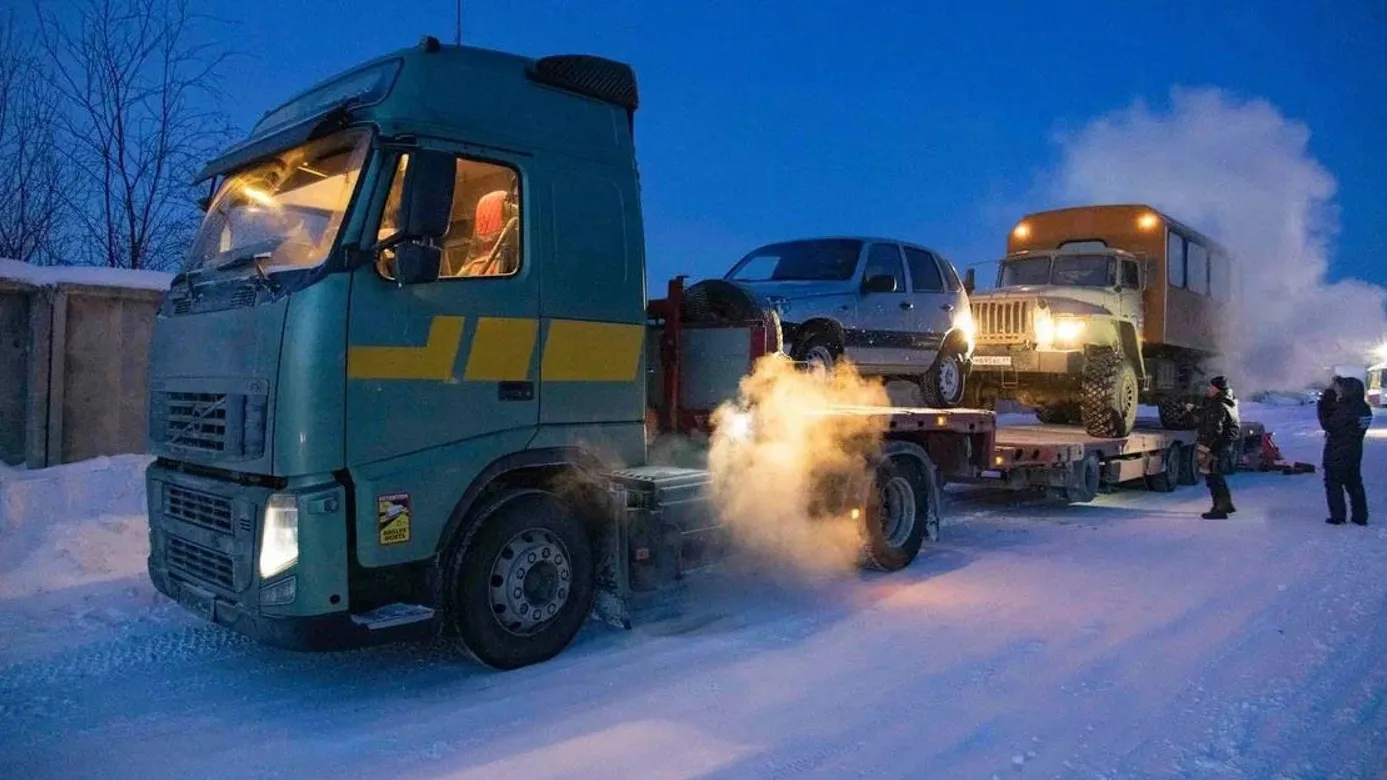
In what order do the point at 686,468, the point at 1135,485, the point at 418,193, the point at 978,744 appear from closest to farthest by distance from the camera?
the point at 978,744 → the point at 418,193 → the point at 686,468 → the point at 1135,485

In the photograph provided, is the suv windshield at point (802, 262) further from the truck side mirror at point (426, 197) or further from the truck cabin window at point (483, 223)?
the truck side mirror at point (426, 197)

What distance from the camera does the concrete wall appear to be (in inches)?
340

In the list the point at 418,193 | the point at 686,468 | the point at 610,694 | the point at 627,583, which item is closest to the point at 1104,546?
the point at 686,468

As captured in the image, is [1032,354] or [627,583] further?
[1032,354]

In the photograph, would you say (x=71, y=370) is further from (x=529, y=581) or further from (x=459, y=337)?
(x=529, y=581)

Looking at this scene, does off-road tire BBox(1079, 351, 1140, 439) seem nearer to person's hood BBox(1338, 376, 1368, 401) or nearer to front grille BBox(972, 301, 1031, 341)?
front grille BBox(972, 301, 1031, 341)

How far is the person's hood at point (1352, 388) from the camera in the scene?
10141 mm

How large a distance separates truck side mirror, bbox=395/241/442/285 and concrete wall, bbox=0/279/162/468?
20.4ft

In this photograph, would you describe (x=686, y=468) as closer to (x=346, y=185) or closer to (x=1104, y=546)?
(x=346, y=185)

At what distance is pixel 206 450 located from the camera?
15.2ft

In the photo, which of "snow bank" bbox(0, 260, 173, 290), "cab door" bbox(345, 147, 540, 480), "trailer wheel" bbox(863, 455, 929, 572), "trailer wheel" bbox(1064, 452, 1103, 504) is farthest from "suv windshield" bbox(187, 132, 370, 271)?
"trailer wheel" bbox(1064, 452, 1103, 504)

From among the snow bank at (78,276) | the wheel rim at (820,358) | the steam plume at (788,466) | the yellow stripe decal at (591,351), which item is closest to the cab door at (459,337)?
the yellow stripe decal at (591,351)

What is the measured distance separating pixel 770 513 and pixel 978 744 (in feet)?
9.22

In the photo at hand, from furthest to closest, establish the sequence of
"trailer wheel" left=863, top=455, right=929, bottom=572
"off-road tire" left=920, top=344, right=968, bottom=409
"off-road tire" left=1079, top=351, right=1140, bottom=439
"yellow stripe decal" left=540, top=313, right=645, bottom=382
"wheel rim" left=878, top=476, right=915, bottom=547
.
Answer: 1. "off-road tire" left=1079, top=351, right=1140, bottom=439
2. "off-road tire" left=920, top=344, right=968, bottom=409
3. "wheel rim" left=878, top=476, right=915, bottom=547
4. "trailer wheel" left=863, top=455, right=929, bottom=572
5. "yellow stripe decal" left=540, top=313, right=645, bottom=382
